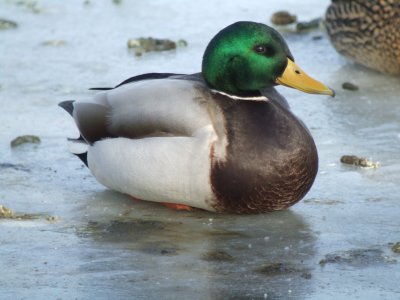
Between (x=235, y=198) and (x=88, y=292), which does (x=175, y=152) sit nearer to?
(x=235, y=198)

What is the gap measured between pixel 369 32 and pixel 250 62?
295 cm

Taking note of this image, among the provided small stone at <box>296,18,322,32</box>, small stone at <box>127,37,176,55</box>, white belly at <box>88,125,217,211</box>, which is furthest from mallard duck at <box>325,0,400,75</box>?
white belly at <box>88,125,217,211</box>

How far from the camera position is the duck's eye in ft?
17.8

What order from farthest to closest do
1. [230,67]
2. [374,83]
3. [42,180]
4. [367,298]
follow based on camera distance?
[374,83] → [42,180] → [230,67] → [367,298]

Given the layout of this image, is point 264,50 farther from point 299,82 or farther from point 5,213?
point 5,213

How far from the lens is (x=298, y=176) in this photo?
17.5ft

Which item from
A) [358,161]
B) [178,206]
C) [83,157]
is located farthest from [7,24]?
[178,206]

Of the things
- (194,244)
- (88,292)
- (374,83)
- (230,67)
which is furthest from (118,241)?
(374,83)

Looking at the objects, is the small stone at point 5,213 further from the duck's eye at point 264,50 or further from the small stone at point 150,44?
the small stone at point 150,44

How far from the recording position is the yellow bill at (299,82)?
17.8 ft

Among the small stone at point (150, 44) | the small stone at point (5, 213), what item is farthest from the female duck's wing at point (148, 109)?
the small stone at point (150, 44)

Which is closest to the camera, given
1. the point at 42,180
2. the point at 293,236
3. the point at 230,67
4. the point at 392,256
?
the point at 392,256

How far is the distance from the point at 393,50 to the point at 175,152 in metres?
3.18

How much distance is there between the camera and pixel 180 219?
5391 mm
